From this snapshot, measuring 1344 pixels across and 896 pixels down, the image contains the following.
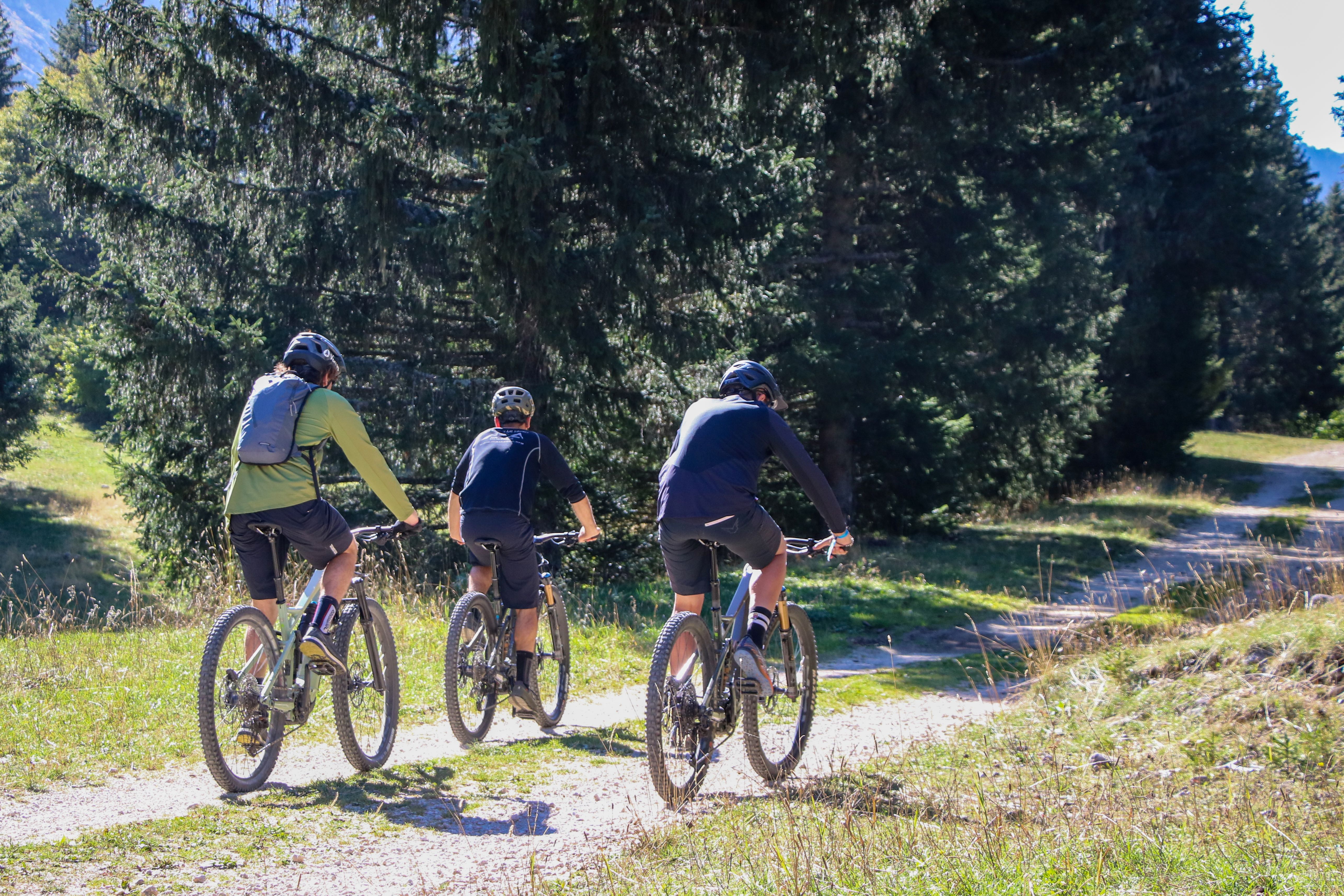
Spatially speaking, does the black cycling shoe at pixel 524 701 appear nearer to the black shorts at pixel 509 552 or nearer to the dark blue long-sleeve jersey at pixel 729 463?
the black shorts at pixel 509 552

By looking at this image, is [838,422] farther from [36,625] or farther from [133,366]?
[36,625]

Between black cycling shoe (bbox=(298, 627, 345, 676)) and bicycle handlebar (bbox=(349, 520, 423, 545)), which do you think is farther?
bicycle handlebar (bbox=(349, 520, 423, 545))

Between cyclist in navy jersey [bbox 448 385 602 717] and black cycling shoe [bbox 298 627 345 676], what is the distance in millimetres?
1043

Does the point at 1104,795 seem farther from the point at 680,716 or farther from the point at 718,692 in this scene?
the point at 680,716

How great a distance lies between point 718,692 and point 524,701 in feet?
5.14

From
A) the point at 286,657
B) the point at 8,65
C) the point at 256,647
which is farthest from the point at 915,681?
the point at 8,65

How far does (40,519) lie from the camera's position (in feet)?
109

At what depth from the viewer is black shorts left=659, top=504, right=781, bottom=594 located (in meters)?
5.03

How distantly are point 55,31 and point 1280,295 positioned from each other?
61798mm

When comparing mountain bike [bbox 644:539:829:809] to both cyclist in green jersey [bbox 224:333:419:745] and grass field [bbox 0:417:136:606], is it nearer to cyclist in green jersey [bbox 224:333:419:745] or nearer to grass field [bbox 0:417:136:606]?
cyclist in green jersey [bbox 224:333:419:745]

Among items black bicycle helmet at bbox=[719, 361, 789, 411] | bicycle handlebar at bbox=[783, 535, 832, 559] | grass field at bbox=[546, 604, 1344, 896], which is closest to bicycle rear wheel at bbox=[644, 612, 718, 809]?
grass field at bbox=[546, 604, 1344, 896]

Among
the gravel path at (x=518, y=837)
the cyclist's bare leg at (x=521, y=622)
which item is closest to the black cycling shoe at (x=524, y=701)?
the cyclist's bare leg at (x=521, y=622)

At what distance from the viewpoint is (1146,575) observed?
1394 centimetres

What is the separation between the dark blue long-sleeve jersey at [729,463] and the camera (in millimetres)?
5035
